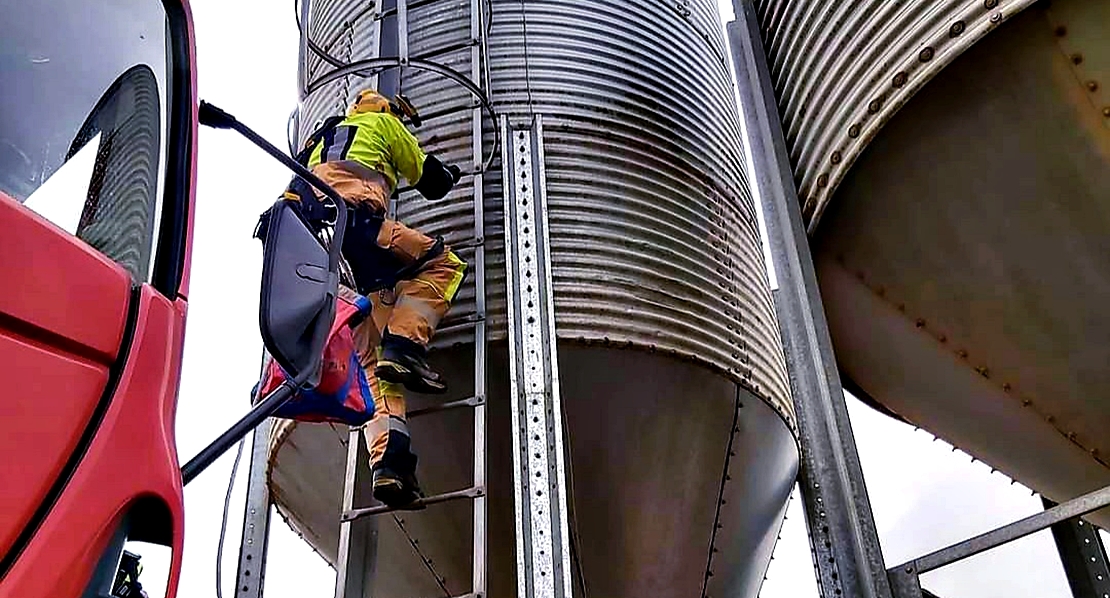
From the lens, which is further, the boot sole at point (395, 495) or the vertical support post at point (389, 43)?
the vertical support post at point (389, 43)

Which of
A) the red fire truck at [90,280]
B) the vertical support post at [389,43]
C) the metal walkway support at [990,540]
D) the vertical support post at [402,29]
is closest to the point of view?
the red fire truck at [90,280]

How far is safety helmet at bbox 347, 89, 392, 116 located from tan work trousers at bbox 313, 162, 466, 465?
377 mm

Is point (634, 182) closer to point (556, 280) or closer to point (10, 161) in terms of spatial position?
point (556, 280)

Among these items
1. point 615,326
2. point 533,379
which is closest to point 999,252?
point 615,326

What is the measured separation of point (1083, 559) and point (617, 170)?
2.60m

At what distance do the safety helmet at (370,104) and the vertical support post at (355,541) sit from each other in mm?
1282

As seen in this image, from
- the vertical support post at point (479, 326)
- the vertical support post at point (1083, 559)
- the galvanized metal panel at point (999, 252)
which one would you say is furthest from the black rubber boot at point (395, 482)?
the vertical support post at point (1083, 559)

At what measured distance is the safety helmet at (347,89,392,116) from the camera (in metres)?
4.05

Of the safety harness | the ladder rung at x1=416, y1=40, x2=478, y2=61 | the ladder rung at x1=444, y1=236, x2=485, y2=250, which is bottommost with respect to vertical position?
the safety harness

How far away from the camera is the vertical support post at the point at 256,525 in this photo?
4.32 meters

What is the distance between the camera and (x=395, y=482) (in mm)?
3400

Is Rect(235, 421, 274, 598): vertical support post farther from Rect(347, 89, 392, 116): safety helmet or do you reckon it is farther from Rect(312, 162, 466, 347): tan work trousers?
Rect(347, 89, 392, 116): safety helmet

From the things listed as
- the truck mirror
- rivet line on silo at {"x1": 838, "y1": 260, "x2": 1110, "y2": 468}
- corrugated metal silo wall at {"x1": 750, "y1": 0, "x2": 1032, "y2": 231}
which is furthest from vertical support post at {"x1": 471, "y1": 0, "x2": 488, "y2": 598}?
the truck mirror

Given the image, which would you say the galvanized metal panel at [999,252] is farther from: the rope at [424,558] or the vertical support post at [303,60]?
the vertical support post at [303,60]
